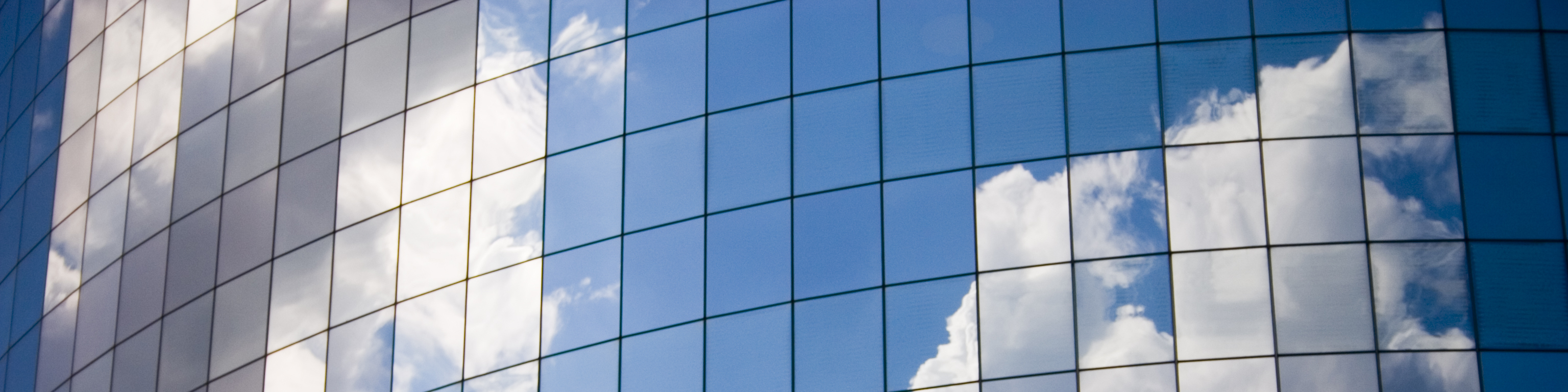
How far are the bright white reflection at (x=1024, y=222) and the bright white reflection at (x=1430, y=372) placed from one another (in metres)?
5.89

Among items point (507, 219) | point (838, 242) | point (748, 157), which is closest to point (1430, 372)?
point (838, 242)

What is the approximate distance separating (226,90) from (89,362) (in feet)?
26.2

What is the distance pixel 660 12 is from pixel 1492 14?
16611 mm

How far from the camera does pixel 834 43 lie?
31.4 m

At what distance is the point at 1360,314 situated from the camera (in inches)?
1070

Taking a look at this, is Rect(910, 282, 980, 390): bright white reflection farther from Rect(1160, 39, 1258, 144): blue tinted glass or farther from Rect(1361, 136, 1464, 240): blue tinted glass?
Rect(1361, 136, 1464, 240): blue tinted glass

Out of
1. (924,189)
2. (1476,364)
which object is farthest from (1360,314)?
(924,189)

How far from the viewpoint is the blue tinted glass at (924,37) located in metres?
30.5

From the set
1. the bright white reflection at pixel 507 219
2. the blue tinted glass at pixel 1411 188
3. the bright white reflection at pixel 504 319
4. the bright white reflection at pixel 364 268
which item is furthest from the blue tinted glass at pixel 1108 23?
the bright white reflection at pixel 364 268

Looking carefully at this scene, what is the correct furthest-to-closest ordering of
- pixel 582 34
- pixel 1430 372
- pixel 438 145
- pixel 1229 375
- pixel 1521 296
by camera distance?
pixel 438 145 < pixel 582 34 < pixel 1521 296 < pixel 1229 375 < pixel 1430 372

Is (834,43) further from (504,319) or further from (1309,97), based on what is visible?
(1309,97)

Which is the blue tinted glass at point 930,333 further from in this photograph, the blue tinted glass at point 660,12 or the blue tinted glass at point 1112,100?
the blue tinted glass at point 660,12

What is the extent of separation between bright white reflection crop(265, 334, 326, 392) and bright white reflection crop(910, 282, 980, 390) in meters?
14.0

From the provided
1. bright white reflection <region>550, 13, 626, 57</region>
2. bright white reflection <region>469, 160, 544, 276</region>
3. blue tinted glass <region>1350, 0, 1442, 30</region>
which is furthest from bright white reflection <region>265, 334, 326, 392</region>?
blue tinted glass <region>1350, 0, 1442, 30</region>
